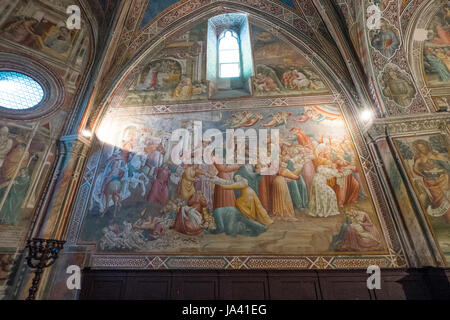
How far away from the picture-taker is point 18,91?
647 centimetres

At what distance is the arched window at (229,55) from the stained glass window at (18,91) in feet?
17.6

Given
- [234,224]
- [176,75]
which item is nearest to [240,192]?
[234,224]

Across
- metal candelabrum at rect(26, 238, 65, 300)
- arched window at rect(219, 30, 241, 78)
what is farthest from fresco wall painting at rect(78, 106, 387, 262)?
arched window at rect(219, 30, 241, 78)

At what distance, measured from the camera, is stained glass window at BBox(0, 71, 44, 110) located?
630 centimetres

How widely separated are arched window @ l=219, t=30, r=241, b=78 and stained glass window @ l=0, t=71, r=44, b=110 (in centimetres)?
536

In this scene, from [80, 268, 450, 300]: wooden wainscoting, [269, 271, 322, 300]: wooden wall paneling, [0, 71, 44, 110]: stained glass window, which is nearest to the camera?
[80, 268, 450, 300]: wooden wainscoting

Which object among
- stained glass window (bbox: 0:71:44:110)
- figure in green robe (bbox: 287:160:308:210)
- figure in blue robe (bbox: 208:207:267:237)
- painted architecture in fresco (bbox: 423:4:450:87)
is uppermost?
painted architecture in fresco (bbox: 423:4:450:87)

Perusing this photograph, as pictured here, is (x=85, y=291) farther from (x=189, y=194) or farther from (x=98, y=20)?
(x=98, y=20)

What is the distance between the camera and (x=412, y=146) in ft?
18.2

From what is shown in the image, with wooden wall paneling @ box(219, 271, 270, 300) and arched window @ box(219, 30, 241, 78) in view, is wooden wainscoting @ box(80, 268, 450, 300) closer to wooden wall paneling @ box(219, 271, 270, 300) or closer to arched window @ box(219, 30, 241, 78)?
wooden wall paneling @ box(219, 271, 270, 300)

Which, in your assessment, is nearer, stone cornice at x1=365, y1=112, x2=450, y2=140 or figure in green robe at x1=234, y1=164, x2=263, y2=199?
stone cornice at x1=365, y1=112, x2=450, y2=140

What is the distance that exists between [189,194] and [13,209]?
3990 millimetres

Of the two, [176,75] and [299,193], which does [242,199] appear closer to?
[299,193]

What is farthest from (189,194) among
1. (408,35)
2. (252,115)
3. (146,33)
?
(408,35)
